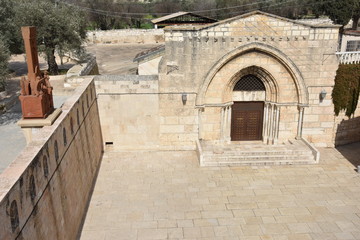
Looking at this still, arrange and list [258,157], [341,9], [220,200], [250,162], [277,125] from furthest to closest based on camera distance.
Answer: [341,9] < [277,125] < [258,157] < [250,162] < [220,200]

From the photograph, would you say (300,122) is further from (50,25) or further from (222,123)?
(50,25)

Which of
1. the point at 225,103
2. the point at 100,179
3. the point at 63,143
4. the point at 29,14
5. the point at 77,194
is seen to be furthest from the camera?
the point at 29,14

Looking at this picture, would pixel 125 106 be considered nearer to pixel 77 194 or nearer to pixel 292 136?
pixel 77 194

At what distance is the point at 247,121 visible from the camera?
16.3 metres

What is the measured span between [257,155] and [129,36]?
34.9 metres

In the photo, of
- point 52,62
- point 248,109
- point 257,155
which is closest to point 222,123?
point 248,109

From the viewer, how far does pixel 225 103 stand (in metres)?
15.5

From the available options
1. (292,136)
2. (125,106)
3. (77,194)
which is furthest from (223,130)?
(77,194)

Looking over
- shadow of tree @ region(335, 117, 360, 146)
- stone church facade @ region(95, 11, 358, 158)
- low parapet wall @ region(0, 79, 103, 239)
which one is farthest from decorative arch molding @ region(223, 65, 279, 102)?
low parapet wall @ region(0, 79, 103, 239)

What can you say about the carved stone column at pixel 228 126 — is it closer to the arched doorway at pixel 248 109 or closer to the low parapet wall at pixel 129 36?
the arched doorway at pixel 248 109

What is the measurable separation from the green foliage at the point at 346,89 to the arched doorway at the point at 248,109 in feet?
10.9

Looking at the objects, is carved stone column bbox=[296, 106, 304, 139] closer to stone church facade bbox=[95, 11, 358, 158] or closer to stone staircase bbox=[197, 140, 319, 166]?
stone church facade bbox=[95, 11, 358, 158]

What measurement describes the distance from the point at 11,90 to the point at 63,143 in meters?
15.3

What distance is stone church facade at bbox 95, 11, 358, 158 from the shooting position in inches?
565
